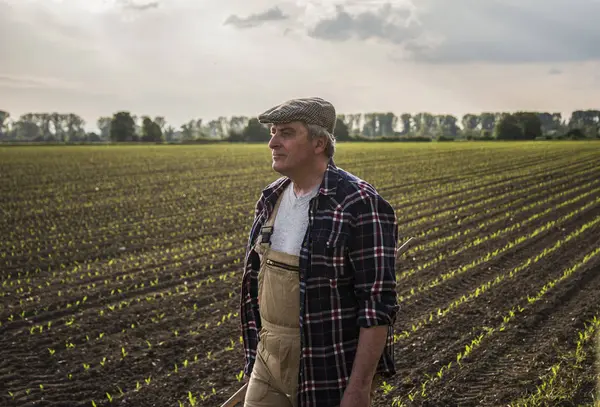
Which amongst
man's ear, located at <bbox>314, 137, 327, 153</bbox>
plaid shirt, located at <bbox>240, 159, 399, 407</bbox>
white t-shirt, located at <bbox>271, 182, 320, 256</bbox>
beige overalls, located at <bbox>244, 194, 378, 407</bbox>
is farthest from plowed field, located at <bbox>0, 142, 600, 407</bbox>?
man's ear, located at <bbox>314, 137, 327, 153</bbox>

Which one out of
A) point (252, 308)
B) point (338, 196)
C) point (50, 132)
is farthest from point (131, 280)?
point (50, 132)

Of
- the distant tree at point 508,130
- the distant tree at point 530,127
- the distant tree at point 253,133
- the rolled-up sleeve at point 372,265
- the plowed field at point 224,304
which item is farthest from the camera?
the distant tree at point 253,133

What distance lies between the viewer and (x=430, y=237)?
1219cm

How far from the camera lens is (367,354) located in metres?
2.29

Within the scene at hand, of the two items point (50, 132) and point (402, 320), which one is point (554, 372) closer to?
point (402, 320)

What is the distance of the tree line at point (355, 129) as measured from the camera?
296 feet

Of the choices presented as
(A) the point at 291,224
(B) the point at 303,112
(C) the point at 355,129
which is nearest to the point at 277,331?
(A) the point at 291,224

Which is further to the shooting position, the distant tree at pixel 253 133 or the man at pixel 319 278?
the distant tree at pixel 253 133

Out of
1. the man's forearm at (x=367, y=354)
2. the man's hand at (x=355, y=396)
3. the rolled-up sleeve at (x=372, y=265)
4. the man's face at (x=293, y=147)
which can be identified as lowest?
the man's hand at (x=355, y=396)

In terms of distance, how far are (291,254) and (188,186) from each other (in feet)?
71.1

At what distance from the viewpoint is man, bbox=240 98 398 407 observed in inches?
90.2

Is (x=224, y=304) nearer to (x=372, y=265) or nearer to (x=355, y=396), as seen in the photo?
(x=355, y=396)

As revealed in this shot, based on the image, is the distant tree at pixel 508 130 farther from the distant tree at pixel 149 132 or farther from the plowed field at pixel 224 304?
the plowed field at pixel 224 304

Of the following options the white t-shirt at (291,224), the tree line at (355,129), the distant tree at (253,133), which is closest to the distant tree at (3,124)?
the tree line at (355,129)
